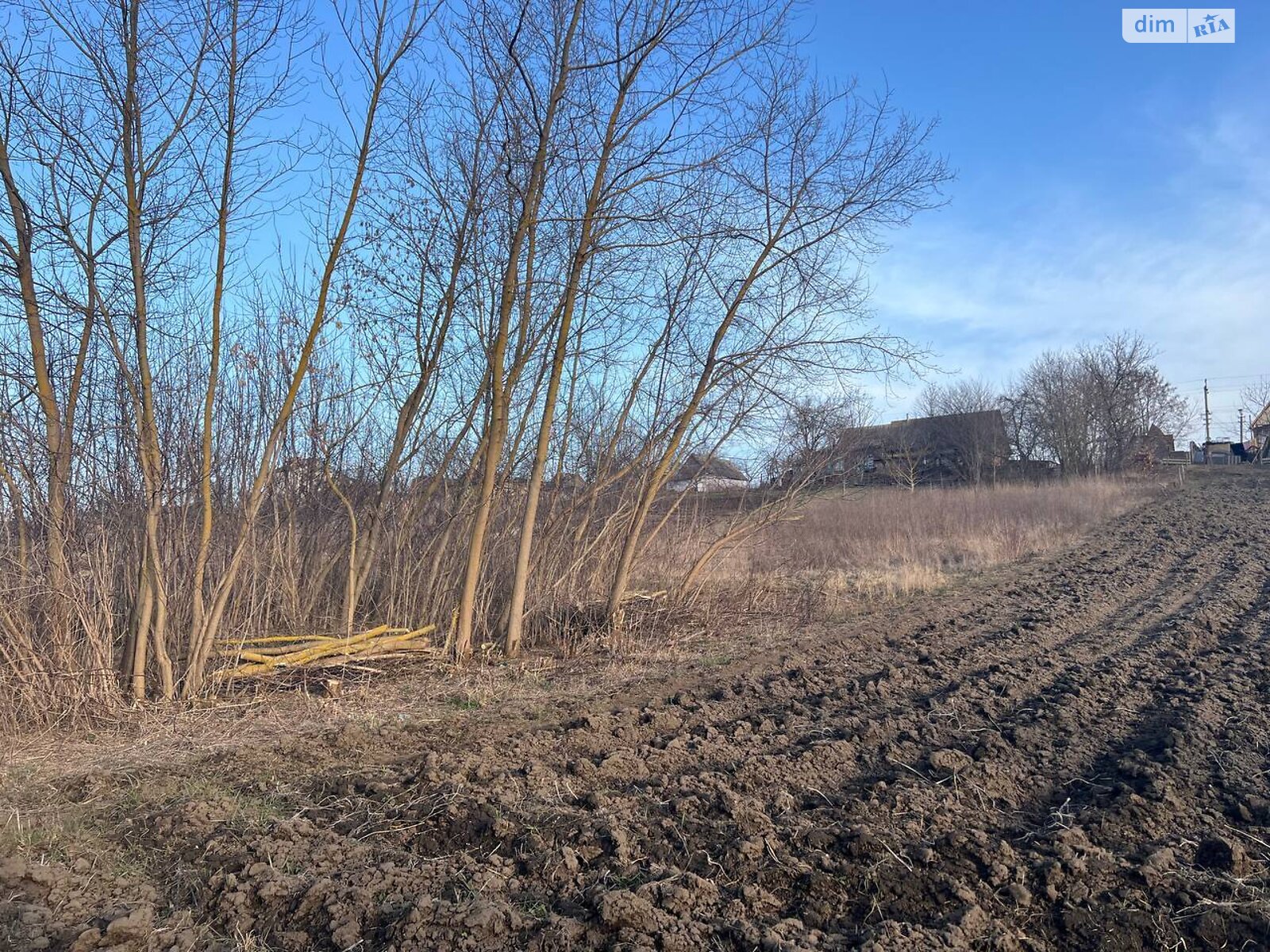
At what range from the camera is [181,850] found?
3.73 metres

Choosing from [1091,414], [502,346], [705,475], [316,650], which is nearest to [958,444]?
[1091,414]

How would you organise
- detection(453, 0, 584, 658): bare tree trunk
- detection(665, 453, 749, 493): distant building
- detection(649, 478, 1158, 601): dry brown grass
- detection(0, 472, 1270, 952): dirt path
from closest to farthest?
detection(0, 472, 1270, 952): dirt path
detection(453, 0, 584, 658): bare tree trunk
detection(665, 453, 749, 493): distant building
detection(649, 478, 1158, 601): dry brown grass

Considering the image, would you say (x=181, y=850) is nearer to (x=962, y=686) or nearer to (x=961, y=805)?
(x=961, y=805)

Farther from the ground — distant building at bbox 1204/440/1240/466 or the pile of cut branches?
distant building at bbox 1204/440/1240/466

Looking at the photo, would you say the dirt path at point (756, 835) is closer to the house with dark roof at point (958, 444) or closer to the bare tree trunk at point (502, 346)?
the bare tree trunk at point (502, 346)

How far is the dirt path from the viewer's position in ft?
10.0

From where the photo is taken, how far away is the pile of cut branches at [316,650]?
261 inches

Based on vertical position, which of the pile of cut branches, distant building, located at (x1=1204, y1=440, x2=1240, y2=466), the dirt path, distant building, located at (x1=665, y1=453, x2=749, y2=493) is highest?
distant building, located at (x1=1204, y1=440, x2=1240, y2=466)

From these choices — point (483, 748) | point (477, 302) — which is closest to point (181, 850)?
point (483, 748)

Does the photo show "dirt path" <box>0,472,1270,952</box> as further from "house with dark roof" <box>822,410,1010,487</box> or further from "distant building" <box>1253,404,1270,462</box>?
"distant building" <box>1253,404,1270,462</box>

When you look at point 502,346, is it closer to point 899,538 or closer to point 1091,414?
point 899,538

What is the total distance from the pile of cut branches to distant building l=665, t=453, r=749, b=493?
3.66m

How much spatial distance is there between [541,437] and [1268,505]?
2295 centimetres

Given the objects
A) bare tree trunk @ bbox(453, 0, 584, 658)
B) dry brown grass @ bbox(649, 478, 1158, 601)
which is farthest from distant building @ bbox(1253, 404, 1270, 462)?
bare tree trunk @ bbox(453, 0, 584, 658)
